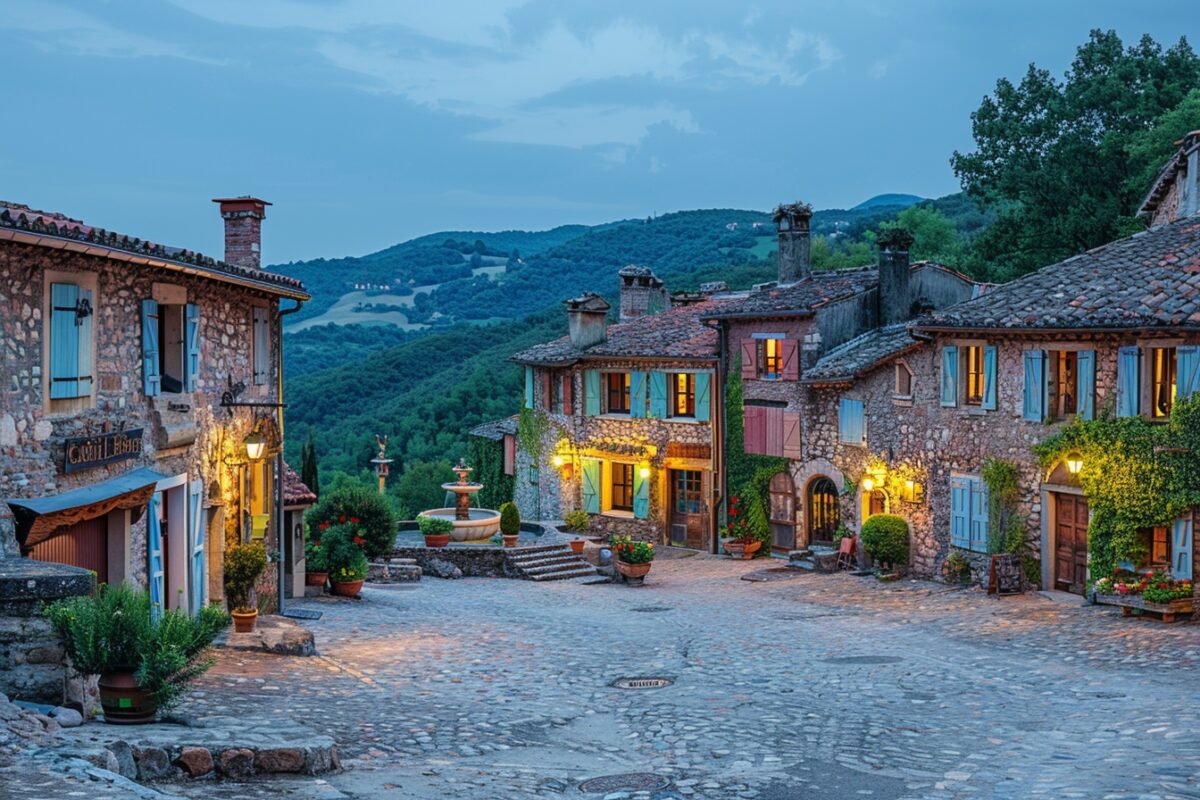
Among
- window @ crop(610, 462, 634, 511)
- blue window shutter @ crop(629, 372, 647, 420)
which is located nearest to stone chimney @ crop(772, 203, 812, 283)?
blue window shutter @ crop(629, 372, 647, 420)

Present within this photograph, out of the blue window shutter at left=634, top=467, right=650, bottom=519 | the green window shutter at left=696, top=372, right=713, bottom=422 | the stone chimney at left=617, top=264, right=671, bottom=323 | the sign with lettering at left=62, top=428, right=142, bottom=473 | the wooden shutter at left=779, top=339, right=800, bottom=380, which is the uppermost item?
the stone chimney at left=617, top=264, right=671, bottom=323

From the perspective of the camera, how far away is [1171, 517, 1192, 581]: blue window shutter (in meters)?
19.0

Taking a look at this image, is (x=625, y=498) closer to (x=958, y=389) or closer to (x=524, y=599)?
(x=524, y=599)

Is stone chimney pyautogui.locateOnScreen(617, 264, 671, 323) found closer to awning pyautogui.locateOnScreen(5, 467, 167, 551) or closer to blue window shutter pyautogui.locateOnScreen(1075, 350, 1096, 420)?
blue window shutter pyautogui.locateOnScreen(1075, 350, 1096, 420)

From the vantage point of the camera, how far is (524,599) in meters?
24.9

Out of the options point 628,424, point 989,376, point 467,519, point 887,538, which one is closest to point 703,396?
point 628,424

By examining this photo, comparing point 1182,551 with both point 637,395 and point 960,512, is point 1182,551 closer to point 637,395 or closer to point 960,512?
point 960,512

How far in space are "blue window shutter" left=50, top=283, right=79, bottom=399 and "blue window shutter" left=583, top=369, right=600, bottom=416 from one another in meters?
21.8

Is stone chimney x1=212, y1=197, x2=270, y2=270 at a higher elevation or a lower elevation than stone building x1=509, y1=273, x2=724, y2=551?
higher

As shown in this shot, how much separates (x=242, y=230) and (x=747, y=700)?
11.9 meters

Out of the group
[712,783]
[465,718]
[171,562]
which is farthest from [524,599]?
[712,783]

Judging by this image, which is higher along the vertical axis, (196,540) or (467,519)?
(196,540)

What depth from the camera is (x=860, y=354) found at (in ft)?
92.0

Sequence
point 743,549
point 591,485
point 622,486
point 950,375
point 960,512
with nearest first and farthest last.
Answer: point 960,512
point 950,375
point 743,549
point 622,486
point 591,485
